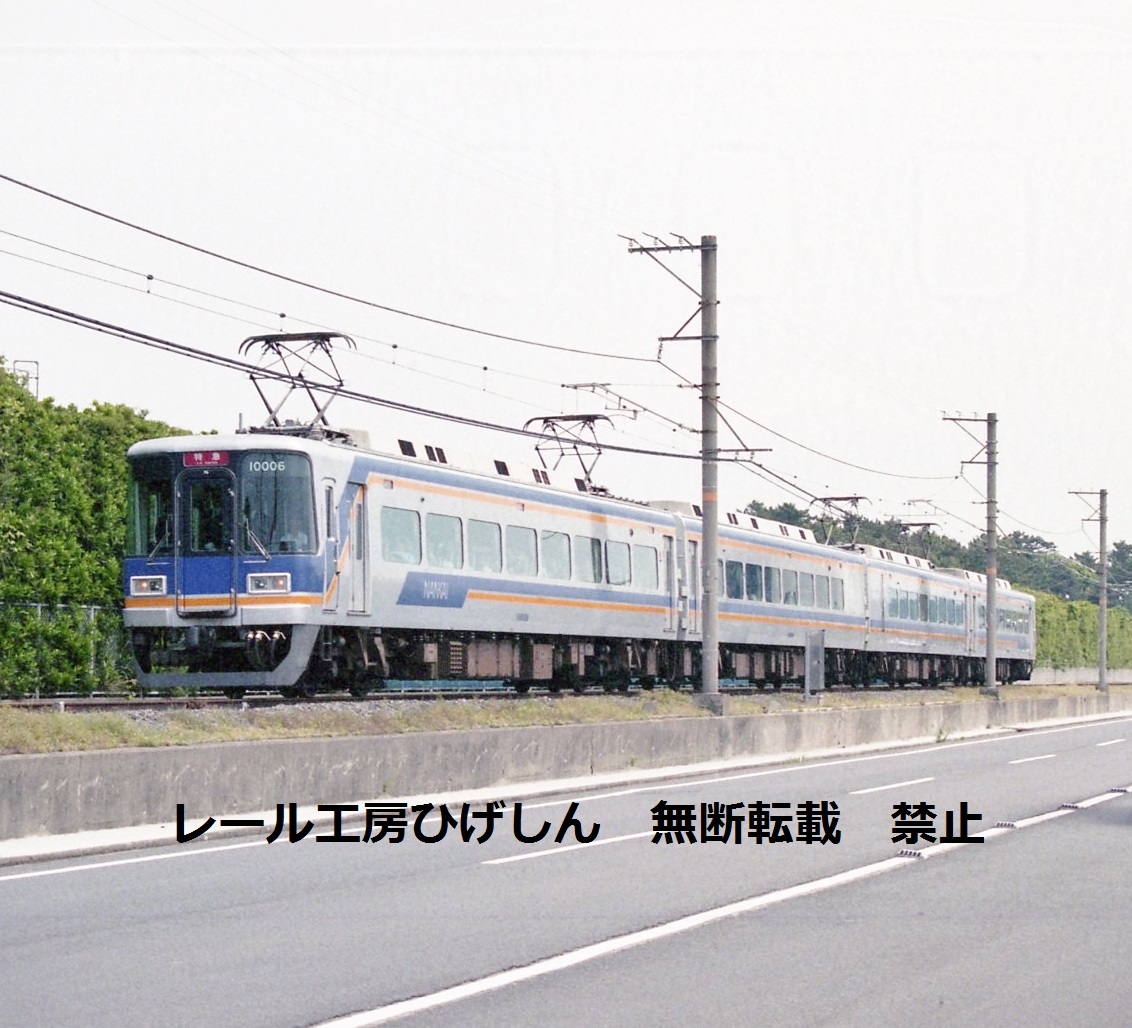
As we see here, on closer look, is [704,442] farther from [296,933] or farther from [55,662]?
[296,933]

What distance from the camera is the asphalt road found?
8.23m

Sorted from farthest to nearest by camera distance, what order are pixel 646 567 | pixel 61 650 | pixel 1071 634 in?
pixel 1071 634 < pixel 646 567 < pixel 61 650

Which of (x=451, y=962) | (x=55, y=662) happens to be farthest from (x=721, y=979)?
(x=55, y=662)

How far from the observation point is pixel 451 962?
→ 9.39 m

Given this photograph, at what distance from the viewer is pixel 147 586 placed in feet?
89.6

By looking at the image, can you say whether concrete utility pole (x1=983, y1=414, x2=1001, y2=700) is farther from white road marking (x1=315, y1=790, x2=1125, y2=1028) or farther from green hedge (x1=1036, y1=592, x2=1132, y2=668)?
green hedge (x1=1036, y1=592, x2=1132, y2=668)

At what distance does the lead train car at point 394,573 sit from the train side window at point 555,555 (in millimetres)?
41

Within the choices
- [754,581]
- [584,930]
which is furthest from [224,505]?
[754,581]

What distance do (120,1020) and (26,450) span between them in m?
28.3

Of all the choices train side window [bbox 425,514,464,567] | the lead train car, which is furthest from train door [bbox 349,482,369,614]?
train side window [bbox 425,514,464,567]

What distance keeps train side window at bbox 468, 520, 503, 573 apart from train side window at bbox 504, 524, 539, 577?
0.34 metres

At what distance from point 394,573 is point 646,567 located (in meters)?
10.9

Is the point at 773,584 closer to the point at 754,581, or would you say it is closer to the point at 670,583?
the point at 754,581

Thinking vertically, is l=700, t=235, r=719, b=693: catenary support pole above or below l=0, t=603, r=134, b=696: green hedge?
above
